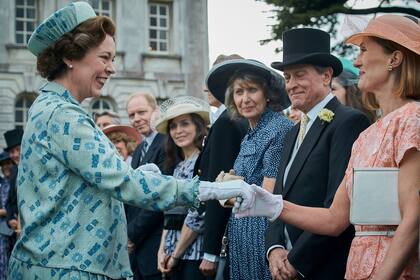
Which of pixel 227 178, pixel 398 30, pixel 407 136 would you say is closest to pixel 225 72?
pixel 227 178

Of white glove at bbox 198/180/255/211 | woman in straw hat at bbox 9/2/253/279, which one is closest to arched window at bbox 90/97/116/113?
woman in straw hat at bbox 9/2/253/279

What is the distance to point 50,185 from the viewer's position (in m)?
4.03

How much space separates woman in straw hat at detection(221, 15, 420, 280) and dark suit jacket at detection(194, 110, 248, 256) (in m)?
1.91

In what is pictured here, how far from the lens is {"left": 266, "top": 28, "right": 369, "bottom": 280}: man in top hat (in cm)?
494

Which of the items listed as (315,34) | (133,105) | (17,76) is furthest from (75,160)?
(17,76)

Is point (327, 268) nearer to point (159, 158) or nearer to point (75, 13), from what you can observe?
point (75, 13)

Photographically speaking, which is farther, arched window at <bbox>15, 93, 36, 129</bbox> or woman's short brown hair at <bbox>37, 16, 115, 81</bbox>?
arched window at <bbox>15, 93, 36, 129</bbox>

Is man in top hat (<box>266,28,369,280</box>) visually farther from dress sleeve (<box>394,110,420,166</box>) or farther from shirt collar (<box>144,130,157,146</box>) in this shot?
shirt collar (<box>144,130,157,146</box>)

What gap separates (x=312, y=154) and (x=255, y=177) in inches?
33.2

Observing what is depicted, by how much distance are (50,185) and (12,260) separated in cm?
50

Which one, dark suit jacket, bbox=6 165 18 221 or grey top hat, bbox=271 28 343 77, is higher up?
grey top hat, bbox=271 28 343 77

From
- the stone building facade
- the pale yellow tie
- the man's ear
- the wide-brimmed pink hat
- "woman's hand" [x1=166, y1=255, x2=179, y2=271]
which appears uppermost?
the stone building facade

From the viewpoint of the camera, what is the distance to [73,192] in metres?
4.04

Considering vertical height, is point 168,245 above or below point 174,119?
below
